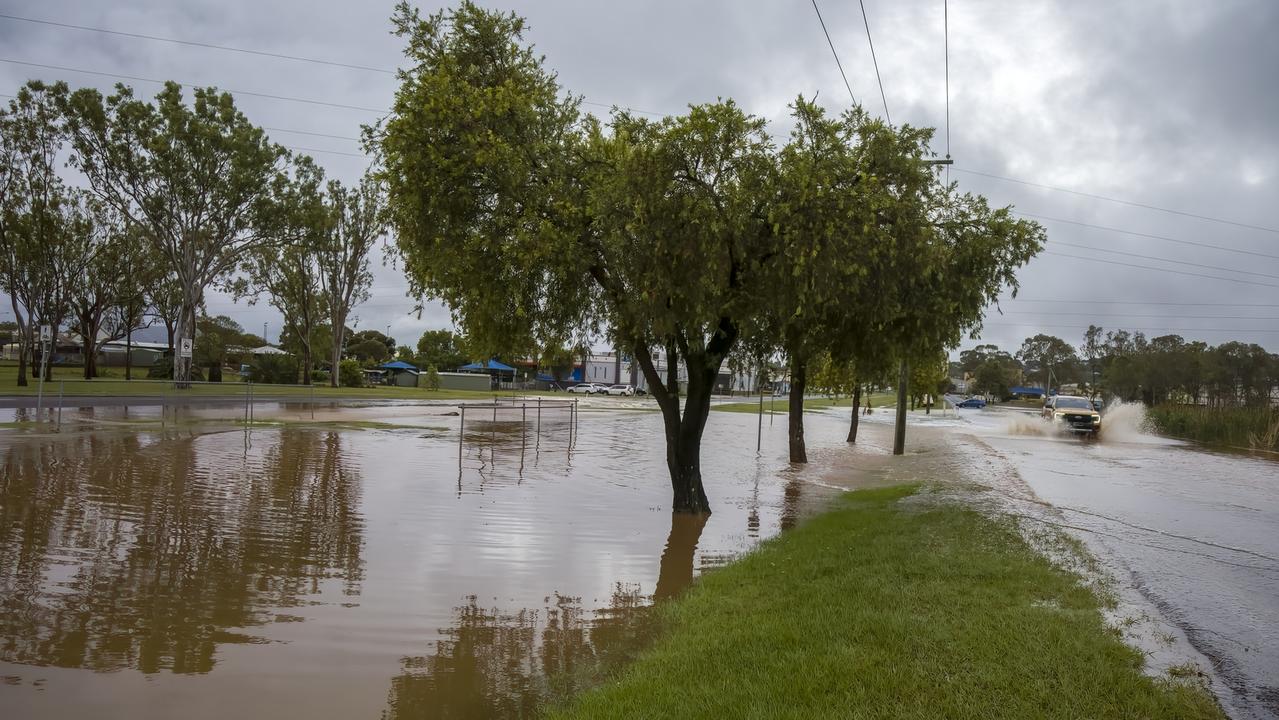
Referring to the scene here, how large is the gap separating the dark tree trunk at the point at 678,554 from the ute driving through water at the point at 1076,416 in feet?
120

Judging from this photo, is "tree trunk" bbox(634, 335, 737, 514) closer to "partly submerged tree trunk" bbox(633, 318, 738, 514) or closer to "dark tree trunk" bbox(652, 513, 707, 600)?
"partly submerged tree trunk" bbox(633, 318, 738, 514)

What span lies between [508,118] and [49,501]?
29.6 ft

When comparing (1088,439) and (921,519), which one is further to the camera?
(1088,439)

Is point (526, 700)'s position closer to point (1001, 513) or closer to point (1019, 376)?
point (1001, 513)

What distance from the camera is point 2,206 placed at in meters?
42.8

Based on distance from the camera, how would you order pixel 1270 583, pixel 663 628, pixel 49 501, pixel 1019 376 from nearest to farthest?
pixel 663 628
pixel 1270 583
pixel 49 501
pixel 1019 376

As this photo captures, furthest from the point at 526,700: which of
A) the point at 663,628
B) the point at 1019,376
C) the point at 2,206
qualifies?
the point at 1019,376

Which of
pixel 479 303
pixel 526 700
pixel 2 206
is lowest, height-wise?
pixel 526 700

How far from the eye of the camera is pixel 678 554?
11102 mm

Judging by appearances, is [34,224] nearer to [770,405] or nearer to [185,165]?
[185,165]

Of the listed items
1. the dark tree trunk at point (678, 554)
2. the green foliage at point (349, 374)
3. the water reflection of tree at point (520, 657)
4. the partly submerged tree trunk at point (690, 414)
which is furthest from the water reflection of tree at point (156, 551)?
the green foliage at point (349, 374)

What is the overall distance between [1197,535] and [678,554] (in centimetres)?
873

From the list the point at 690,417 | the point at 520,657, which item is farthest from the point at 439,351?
the point at 520,657

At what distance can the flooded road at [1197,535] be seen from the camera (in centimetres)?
691
